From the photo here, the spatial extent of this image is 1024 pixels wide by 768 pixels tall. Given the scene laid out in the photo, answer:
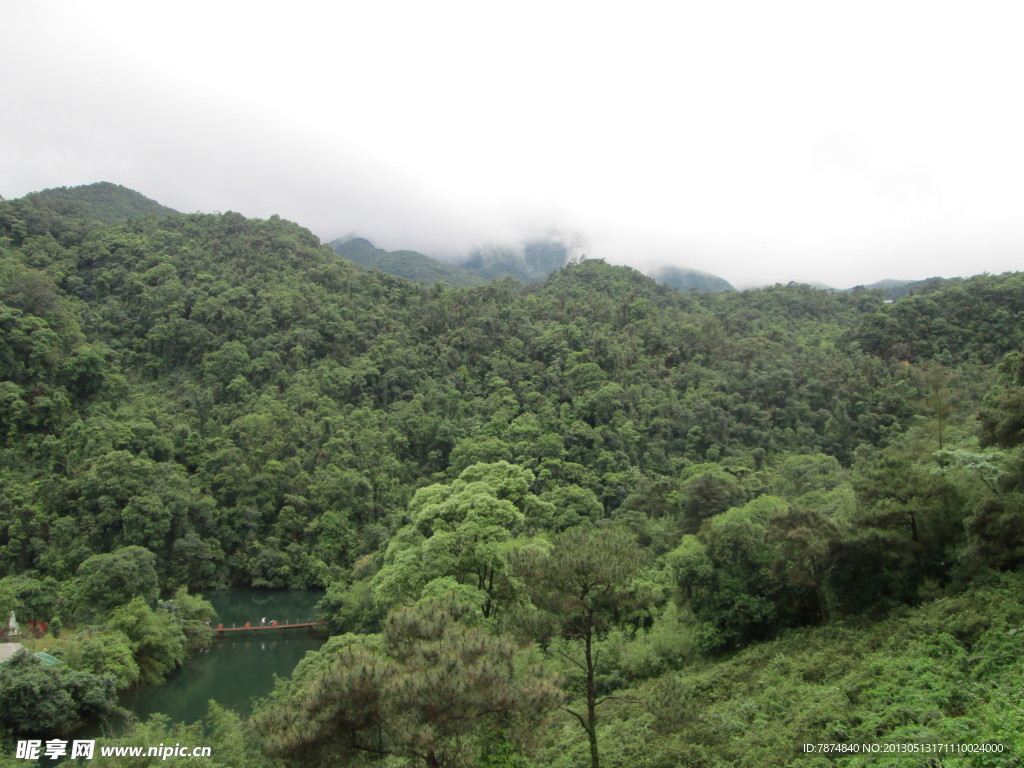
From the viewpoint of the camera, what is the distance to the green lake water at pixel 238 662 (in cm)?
1959

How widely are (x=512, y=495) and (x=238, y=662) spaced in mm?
14865

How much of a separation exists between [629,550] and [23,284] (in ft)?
150

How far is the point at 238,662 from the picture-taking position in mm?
23875

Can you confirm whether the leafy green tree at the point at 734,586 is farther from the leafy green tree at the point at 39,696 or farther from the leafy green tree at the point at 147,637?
the leafy green tree at the point at 147,637

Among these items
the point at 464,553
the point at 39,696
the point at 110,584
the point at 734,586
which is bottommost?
the point at 110,584

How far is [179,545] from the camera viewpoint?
29.3m

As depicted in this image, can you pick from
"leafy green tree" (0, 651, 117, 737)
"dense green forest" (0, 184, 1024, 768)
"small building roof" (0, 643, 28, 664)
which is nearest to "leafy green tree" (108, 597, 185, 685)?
"dense green forest" (0, 184, 1024, 768)

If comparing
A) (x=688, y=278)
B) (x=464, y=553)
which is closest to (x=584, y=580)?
(x=464, y=553)

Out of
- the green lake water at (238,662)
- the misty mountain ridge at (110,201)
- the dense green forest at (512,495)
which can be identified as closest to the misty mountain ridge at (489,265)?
the misty mountain ridge at (110,201)

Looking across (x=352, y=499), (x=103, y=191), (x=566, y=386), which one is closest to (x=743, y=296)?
(x=566, y=386)

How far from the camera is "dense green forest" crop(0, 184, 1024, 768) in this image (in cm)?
784

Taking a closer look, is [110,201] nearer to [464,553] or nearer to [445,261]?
[445,261]

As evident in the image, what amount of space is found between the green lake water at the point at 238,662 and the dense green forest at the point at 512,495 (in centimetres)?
112

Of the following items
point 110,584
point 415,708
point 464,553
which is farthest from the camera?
point 110,584
